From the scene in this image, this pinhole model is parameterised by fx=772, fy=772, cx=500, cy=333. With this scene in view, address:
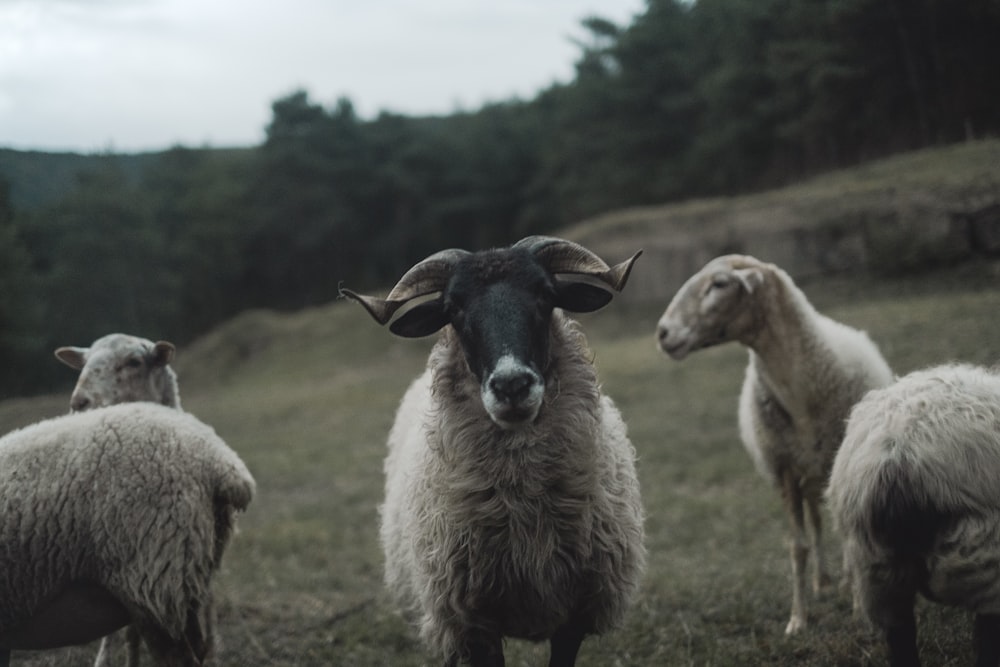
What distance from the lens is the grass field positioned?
5418mm

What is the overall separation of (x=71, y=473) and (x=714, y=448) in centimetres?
990

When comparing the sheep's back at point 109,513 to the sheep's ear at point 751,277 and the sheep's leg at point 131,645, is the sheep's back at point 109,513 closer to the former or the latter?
the sheep's leg at point 131,645

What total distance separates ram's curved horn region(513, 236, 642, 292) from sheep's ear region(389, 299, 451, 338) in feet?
1.84

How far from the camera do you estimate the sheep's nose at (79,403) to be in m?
5.66

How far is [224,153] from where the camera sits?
53156 mm

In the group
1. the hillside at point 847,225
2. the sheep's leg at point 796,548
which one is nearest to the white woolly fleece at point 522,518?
the sheep's leg at point 796,548

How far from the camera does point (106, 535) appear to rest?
158 inches

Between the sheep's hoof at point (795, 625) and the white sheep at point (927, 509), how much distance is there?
4.93ft

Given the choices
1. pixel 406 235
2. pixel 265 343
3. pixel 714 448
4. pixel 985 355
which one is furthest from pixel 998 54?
pixel 406 235

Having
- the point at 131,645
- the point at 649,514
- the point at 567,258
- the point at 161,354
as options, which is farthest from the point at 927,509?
the point at 649,514

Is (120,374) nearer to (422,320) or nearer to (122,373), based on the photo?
(122,373)

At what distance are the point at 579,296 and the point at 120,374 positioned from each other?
3.71m

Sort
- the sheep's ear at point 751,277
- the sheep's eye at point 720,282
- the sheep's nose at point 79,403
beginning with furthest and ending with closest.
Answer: the sheep's eye at point 720,282, the sheep's ear at point 751,277, the sheep's nose at point 79,403

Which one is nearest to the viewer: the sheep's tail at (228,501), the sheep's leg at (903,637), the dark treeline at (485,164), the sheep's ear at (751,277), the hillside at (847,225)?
the sheep's leg at (903,637)
